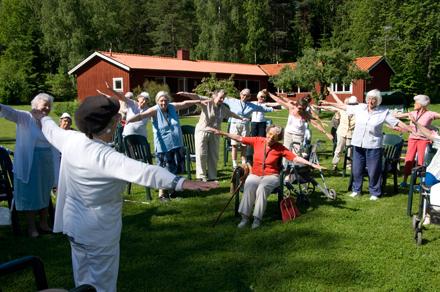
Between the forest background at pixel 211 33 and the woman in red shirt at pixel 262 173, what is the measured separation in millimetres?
39731

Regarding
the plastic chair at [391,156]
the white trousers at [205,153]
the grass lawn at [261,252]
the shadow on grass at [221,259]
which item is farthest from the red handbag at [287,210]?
the white trousers at [205,153]

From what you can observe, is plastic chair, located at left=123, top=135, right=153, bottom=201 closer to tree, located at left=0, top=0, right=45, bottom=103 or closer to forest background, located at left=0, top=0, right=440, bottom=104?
forest background, located at left=0, top=0, right=440, bottom=104

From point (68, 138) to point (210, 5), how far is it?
49.7 meters

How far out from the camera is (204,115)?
8.21m

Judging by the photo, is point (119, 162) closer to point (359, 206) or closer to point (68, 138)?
point (68, 138)

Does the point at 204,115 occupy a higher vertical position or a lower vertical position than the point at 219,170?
higher

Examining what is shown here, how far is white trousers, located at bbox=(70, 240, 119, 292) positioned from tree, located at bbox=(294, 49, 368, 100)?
1072 inches

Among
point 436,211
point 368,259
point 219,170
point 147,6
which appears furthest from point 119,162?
point 147,6

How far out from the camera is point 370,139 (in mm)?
7105

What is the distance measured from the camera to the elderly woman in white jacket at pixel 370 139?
276 inches

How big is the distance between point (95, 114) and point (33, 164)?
9.87 ft

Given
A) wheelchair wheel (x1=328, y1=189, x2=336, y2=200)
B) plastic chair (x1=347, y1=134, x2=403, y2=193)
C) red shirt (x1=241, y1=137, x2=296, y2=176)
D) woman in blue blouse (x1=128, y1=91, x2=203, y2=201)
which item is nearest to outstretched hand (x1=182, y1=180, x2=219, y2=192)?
red shirt (x1=241, y1=137, x2=296, y2=176)

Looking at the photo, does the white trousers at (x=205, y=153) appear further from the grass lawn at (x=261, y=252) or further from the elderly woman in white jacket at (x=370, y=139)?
the elderly woman in white jacket at (x=370, y=139)

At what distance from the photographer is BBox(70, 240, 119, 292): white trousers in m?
2.89
